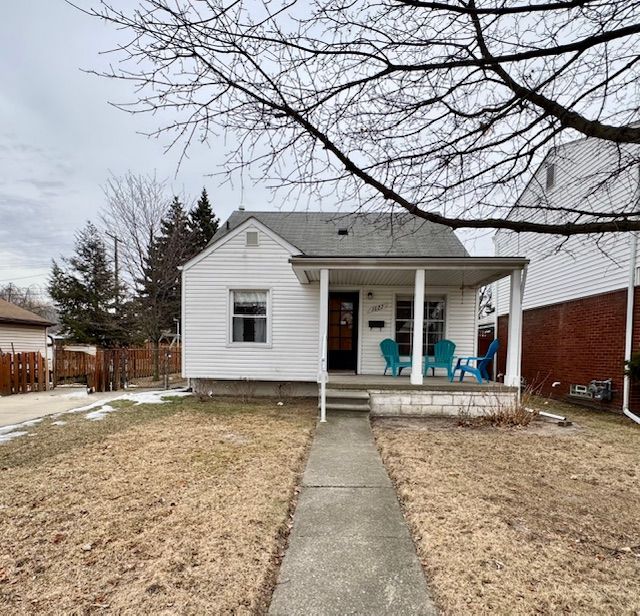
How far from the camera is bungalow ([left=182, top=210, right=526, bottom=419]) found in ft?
27.6

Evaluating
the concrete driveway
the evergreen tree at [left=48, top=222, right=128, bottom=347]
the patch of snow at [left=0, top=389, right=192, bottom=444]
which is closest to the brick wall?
the patch of snow at [left=0, top=389, right=192, bottom=444]

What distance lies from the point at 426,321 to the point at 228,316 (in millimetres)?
5021

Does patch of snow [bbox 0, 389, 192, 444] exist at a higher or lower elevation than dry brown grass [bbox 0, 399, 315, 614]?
lower

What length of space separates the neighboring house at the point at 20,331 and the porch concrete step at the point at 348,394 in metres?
12.3

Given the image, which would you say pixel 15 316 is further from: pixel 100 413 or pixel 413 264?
pixel 413 264

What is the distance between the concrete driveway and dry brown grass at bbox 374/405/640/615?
263 inches

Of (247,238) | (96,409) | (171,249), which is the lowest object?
(96,409)

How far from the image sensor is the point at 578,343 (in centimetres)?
965

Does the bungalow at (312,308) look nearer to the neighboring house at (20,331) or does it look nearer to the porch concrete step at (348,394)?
the porch concrete step at (348,394)

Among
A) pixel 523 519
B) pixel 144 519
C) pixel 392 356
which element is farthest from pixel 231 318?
pixel 523 519

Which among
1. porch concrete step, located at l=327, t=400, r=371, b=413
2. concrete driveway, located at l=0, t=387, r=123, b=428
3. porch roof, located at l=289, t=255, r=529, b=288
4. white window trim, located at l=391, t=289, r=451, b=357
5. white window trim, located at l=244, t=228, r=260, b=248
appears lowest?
concrete driveway, located at l=0, t=387, r=123, b=428

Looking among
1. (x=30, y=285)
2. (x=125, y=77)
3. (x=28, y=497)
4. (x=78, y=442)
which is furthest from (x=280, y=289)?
(x=30, y=285)

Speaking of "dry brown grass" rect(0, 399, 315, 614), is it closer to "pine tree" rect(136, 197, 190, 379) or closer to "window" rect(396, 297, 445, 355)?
"window" rect(396, 297, 445, 355)

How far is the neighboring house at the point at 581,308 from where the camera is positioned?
7963 millimetres
